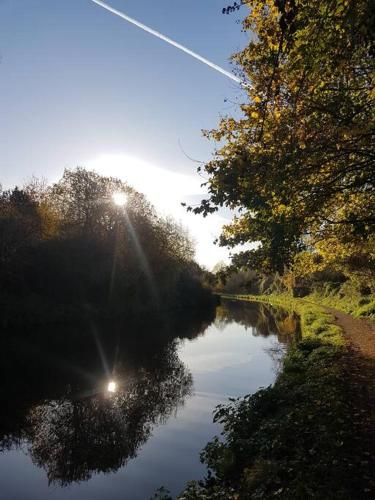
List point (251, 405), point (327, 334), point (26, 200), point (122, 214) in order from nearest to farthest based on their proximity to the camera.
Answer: point (251, 405), point (327, 334), point (26, 200), point (122, 214)

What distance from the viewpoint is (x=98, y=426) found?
45.1 ft

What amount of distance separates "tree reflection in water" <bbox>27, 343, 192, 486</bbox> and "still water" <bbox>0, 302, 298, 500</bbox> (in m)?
0.04

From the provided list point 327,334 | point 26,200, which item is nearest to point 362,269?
point 327,334

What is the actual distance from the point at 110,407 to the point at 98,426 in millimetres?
1690

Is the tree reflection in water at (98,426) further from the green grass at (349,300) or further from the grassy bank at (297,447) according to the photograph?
the green grass at (349,300)

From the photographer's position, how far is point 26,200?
43156 mm

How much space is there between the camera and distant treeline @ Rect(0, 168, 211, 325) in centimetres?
3481

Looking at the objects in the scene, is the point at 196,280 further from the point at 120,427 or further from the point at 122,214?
the point at 120,427

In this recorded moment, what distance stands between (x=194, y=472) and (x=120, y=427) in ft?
13.7

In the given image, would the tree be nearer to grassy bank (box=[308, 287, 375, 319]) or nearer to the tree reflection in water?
the tree reflection in water

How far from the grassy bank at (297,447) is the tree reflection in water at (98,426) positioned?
319 centimetres

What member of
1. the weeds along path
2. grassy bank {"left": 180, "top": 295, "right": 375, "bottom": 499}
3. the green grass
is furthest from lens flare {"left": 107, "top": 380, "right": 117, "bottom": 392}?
the green grass

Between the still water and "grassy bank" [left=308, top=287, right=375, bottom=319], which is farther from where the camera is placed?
"grassy bank" [left=308, top=287, right=375, bottom=319]

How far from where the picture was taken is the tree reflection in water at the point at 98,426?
1141cm
